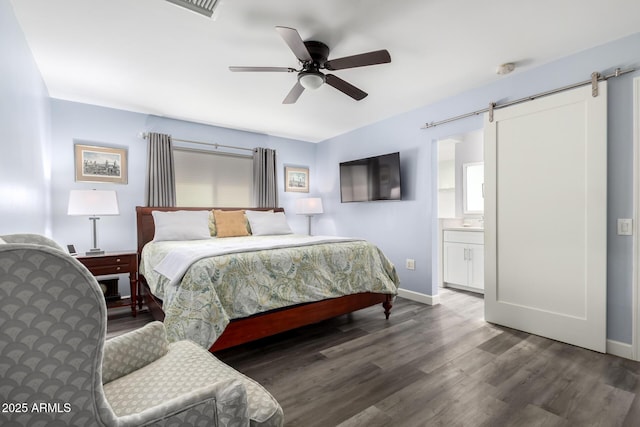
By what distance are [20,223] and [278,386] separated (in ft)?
7.07

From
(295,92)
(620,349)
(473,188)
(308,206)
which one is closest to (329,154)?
(308,206)

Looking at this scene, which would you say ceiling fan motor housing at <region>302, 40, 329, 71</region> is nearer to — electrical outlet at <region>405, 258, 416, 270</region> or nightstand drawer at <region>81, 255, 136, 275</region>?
electrical outlet at <region>405, 258, 416, 270</region>

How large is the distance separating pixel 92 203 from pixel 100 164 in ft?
2.49

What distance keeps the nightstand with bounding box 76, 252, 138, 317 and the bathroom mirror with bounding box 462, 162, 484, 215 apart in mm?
4738

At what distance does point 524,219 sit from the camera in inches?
112

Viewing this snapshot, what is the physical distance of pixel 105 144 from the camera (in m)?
3.75

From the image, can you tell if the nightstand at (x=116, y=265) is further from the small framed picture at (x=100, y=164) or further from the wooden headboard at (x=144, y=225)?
the small framed picture at (x=100, y=164)

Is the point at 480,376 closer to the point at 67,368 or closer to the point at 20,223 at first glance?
the point at 67,368

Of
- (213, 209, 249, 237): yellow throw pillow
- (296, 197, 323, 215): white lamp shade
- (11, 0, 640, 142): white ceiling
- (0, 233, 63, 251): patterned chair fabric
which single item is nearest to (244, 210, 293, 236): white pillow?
(213, 209, 249, 237): yellow throw pillow

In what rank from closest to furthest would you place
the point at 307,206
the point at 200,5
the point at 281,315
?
the point at 200,5
the point at 281,315
the point at 307,206

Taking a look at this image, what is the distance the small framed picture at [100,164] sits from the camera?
141 inches

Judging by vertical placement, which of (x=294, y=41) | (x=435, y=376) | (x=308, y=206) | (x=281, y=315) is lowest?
(x=435, y=376)

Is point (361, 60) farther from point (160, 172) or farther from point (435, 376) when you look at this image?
point (160, 172)

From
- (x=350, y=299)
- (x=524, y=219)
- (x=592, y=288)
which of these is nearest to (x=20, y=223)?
(x=350, y=299)
